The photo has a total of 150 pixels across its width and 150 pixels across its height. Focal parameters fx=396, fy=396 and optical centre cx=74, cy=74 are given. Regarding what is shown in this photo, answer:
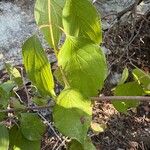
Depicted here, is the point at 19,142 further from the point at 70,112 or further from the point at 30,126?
the point at 70,112

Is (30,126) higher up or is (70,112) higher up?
(70,112)

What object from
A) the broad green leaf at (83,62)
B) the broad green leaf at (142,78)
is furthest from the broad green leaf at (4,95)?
the broad green leaf at (83,62)

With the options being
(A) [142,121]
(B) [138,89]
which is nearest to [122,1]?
(A) [142,121]

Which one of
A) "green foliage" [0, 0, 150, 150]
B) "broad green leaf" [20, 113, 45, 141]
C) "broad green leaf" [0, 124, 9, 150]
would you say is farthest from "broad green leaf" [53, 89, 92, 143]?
"broad green leaf" [20, 113, 45, 141]

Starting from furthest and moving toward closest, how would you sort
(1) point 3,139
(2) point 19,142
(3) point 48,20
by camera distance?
(2) point 19,142 → (1) point 3,139 → (3) point 48,20

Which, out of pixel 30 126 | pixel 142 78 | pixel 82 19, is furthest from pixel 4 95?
pixel 82 19

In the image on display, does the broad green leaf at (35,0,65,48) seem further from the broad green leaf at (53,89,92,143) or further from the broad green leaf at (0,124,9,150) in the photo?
the broad green leaf at (0,124,9,150)

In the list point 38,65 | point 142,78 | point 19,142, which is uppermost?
point 38,65
